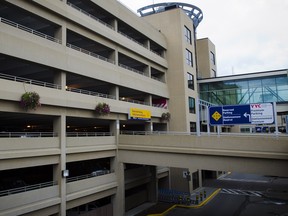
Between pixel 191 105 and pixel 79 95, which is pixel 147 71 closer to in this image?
pixel 191 105

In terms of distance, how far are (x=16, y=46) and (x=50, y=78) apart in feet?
33.3

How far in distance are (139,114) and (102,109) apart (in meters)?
6.62

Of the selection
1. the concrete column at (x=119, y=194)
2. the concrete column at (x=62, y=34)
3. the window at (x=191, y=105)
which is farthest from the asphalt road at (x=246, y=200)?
the concrete column at (x=62, y=34)

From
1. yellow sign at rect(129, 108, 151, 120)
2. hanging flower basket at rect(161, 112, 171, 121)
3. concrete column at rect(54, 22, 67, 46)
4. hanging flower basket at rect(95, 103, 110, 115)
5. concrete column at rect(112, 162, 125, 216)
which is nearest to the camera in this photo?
concrete column at rect(54, 22, 67, 46)

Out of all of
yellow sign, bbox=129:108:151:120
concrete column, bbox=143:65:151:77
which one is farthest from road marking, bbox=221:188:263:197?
concrete column, bbox=143:65:151:77

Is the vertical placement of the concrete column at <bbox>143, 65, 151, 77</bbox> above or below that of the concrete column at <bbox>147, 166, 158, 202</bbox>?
above

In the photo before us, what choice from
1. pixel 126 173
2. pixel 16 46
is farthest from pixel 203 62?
pixel 16 46

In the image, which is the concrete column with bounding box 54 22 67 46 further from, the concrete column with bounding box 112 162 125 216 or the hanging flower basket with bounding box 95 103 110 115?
the concrete column with bounding box 112 162 125 216

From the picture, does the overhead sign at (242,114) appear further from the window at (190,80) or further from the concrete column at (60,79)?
the window at (190,80)

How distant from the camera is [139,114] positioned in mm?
28656

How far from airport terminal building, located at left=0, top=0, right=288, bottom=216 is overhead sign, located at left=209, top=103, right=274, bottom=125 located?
6.42 m

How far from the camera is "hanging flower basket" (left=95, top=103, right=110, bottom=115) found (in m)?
22.7

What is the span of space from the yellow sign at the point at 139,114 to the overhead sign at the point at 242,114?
8861 millimetres

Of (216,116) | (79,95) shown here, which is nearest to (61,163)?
(79,95)
